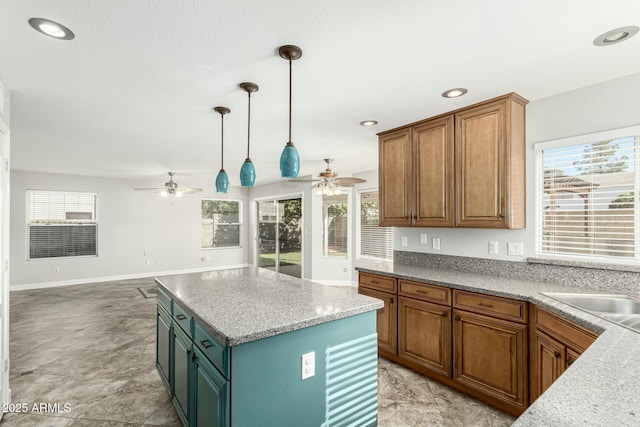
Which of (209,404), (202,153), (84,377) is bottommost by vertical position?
(84,377)

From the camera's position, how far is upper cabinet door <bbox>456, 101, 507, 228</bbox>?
8.47ft

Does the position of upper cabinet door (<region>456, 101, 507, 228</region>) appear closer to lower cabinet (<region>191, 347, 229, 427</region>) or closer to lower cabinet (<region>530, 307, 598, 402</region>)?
lower cabinet (<region>530, 307, 598, 402</region>)

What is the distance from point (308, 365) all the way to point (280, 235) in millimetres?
6472

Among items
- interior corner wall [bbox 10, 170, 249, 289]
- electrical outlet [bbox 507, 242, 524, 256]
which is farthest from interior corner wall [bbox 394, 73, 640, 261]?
interior corner wall [bbox 10, 170, 249, 289]

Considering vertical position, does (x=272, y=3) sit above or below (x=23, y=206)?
above

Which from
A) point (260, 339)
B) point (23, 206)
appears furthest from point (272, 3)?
point (23, 206)

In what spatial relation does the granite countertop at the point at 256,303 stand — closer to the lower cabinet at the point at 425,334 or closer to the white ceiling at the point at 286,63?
the lower cabinet at the point at 425,334

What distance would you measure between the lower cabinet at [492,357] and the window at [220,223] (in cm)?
725

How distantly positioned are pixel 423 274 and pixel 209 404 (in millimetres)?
2024

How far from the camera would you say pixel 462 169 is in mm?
2799

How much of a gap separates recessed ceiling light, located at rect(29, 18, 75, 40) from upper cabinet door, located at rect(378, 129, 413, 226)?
2715mm

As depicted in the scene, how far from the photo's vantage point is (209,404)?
1583mm

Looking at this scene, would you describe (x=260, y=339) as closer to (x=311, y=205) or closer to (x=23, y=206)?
(x=311, y=205)

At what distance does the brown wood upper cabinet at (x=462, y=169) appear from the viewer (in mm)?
2570
